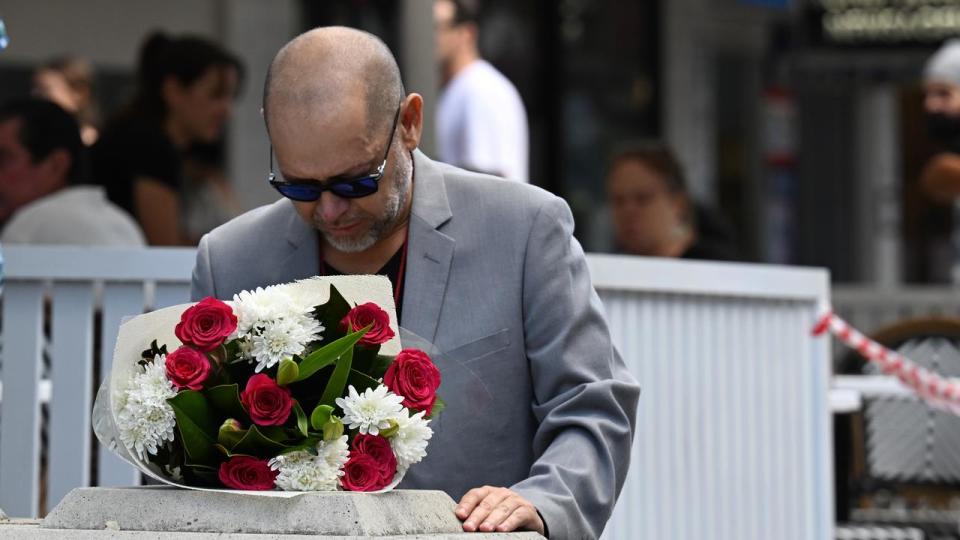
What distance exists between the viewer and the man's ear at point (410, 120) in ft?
13.6

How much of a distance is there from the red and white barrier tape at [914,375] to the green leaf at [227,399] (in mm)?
4623

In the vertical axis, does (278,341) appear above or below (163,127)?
above

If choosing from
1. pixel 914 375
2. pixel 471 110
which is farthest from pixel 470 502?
pixel 471 110

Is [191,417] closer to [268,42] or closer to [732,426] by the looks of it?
[732,426]

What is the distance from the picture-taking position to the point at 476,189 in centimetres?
437

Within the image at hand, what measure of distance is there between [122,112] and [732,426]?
3610mm

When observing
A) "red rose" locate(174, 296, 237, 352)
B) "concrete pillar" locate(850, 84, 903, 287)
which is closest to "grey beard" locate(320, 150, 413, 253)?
"red rose" locate(174, 296, 237, 352)

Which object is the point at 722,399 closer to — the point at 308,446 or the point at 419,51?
the point at 419,51

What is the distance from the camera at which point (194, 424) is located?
3561 millimetres

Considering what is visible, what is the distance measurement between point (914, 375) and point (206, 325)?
17.1 ft

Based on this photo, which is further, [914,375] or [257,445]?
[914,375]

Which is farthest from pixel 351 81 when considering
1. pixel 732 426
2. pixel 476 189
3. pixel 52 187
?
pixel 52 187

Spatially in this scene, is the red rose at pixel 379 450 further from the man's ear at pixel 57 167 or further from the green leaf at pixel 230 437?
the man's ear at pixel 57 167

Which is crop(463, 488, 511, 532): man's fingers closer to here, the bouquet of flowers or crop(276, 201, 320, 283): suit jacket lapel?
the bouquet of flowers
